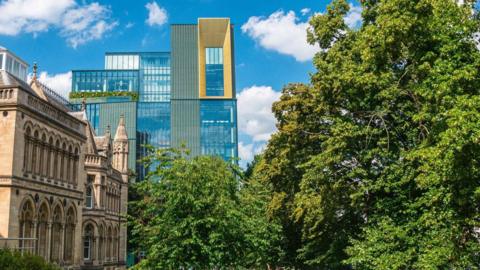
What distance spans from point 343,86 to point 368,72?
114 cm

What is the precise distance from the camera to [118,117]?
95125 millimetres

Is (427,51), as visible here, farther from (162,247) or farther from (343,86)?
(162,247)

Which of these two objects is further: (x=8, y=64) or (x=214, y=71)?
(x=214, y=71)

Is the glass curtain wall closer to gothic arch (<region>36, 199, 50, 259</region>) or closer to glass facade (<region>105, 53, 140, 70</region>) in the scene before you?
glass facade (<region>105, 53, 140, 70</region>)

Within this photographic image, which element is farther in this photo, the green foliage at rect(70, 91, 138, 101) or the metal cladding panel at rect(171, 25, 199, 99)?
the metal cladding panel at rect(171, 25, 199, 99)

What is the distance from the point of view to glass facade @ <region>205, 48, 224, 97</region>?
10512 centimetres

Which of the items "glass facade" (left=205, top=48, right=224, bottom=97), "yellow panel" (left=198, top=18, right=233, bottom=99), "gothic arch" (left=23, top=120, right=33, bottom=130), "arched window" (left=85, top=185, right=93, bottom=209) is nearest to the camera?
"gothic arch" (left=23, top=120, right=33, bottom=130)

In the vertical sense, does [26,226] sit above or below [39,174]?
below

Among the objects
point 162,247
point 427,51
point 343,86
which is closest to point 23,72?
point 162,247

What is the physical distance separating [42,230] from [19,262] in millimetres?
13968

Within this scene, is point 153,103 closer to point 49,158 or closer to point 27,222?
point 49,158

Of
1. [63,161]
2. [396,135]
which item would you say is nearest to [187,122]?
[63,161]

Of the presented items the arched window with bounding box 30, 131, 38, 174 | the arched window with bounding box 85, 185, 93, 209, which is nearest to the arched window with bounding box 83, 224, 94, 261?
the arched window with bounding box 85, 185, 93, 209

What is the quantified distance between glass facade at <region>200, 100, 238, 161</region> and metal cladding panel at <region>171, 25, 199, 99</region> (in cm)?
516
